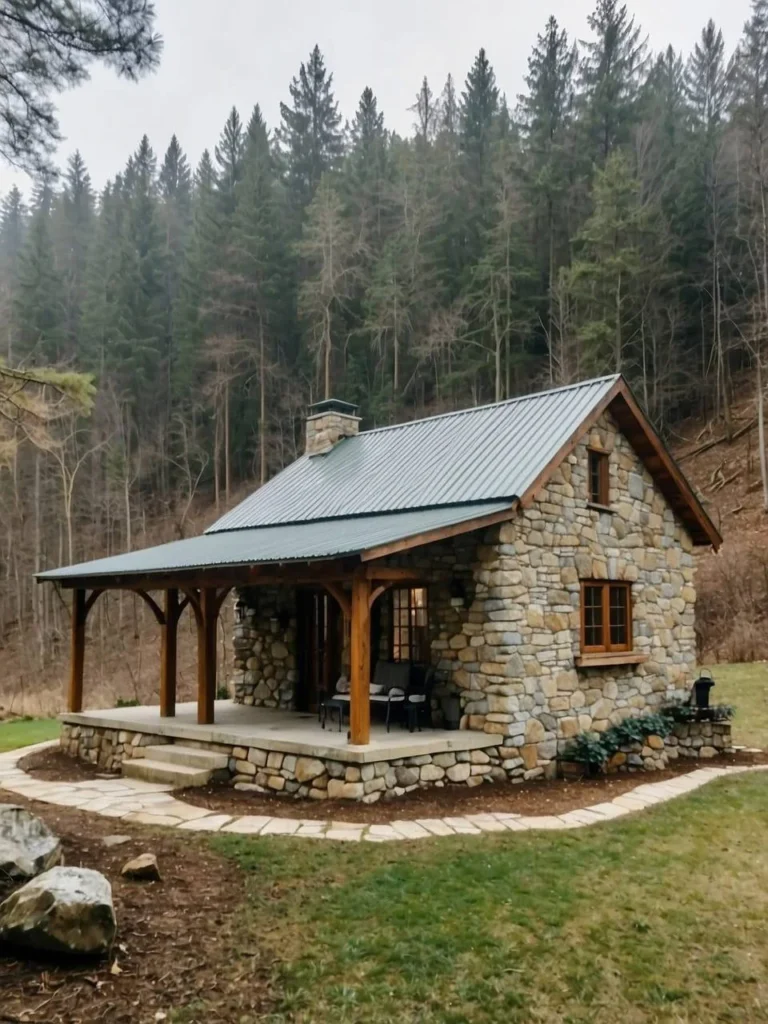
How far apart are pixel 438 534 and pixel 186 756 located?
3682mm

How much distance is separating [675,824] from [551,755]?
83.6 inches

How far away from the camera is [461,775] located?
799 centimetres

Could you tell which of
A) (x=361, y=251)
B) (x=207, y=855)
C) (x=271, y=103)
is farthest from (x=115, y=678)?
(x=271, y=103)

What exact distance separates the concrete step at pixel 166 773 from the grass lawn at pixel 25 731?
3463 millimetres

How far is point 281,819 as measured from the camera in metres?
6.67

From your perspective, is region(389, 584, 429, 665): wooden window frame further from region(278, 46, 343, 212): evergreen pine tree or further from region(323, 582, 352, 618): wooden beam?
region(278, 46, 343, 212): evergreen pine tree

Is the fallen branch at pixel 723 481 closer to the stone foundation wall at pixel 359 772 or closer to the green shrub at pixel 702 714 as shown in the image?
the green shrub at pixel 702 714

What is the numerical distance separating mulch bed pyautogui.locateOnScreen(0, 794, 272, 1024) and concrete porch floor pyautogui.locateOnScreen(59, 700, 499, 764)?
8.10 ft

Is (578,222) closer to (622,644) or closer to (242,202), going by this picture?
(242,202)

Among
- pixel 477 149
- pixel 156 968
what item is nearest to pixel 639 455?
pixel 156 968

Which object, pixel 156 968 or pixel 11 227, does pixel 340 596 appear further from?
pixel 11 227

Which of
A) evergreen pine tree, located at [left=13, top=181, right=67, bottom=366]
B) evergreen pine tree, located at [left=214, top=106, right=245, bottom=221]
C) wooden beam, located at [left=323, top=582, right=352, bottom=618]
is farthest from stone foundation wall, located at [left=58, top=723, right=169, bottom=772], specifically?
evergreen pine tree, located at [left=214, top=106, right=245, bottom=221]

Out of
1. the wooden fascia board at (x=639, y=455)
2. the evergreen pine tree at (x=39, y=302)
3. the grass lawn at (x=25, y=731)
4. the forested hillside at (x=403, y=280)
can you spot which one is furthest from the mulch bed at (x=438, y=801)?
the evergreen pine tree at (x=39, y=302)

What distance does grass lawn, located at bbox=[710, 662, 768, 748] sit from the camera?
445 inches
